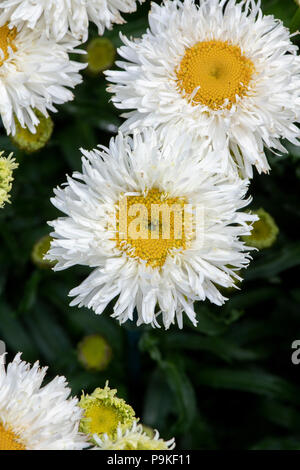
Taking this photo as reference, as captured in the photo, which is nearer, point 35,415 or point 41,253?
point 35,415

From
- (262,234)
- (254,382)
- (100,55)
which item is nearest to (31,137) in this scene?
(100,55)

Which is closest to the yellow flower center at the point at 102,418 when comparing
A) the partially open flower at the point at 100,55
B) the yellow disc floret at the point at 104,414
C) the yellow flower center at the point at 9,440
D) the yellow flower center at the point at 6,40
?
the yellow disc floret at the point at 104,414

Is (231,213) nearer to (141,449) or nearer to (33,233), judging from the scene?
(141,449)

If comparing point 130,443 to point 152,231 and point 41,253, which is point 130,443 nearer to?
point 152,231

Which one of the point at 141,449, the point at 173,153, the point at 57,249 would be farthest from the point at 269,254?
the point at 141,449

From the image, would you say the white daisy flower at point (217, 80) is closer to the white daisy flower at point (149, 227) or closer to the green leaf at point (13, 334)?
the white daisy flower at point (149, 227)

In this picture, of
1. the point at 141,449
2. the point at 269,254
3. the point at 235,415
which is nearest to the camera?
the point at 141,449
